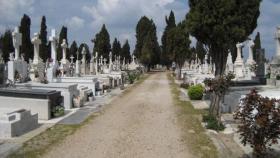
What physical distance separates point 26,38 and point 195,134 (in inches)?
2010

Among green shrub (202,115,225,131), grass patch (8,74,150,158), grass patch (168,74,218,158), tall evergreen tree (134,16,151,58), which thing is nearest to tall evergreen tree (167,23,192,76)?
grass patch (168,74,218,158)

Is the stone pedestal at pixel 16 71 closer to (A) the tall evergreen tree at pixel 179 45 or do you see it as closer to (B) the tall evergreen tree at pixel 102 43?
(A) the tall evergreen tree at pixel 179 45

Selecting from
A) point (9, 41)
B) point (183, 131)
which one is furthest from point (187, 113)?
point (9, 41)

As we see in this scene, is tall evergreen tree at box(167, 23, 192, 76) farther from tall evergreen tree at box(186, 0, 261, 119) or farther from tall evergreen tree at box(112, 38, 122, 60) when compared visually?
tall evergreen tree at box(112, 38, 122, 60)

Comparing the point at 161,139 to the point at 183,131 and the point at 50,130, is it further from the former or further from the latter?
the point at 50,130

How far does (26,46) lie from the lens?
5956cm

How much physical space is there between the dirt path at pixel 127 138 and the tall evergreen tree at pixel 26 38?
1712 inches

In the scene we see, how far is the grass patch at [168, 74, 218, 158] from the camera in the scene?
10.5 m

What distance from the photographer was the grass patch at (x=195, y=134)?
10.5 meters

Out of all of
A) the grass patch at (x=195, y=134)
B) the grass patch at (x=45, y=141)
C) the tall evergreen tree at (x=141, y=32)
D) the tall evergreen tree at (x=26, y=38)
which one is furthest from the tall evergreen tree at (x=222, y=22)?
the tall evergreen tree at (x=141, y=32)

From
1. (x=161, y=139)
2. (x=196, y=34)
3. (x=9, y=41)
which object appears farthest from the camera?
(x=9, y=41)

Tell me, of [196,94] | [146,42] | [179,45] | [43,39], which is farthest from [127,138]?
[146,42]

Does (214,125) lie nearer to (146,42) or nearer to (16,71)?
(16,71)

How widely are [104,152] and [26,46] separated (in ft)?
169
